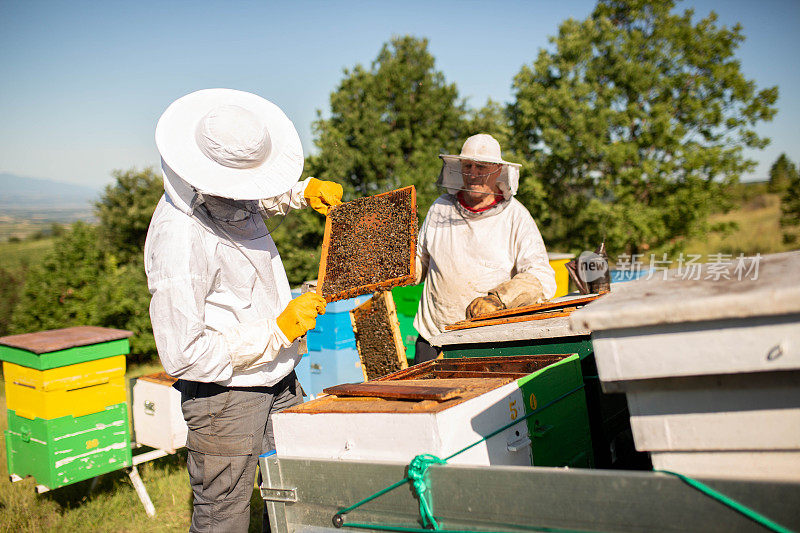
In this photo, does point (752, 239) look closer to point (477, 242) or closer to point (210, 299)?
point (477, 242)

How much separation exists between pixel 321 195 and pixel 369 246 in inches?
16.7

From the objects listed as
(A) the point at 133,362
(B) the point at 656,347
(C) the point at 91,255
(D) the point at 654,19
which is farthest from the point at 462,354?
(D) the point at 654,19

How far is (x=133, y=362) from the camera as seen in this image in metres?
12.1

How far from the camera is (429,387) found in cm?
208

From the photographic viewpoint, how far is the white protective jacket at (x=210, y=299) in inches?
93.0

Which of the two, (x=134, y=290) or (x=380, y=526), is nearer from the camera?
(x=380, y=526)

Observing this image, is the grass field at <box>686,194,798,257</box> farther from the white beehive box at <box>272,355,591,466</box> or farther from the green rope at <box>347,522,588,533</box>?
the green rope at <box>347,522,588,533</box>

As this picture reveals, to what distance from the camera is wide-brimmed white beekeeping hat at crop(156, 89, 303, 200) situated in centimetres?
252

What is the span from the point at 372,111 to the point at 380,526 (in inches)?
494

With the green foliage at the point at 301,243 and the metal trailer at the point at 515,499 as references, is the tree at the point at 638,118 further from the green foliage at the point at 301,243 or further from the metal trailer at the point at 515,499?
the metal trailer at the point at 515,499

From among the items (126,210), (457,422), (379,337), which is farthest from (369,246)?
(126,210)

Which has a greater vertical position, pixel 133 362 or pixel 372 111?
pixel 372 111

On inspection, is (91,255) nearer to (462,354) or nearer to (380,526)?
(462,354)

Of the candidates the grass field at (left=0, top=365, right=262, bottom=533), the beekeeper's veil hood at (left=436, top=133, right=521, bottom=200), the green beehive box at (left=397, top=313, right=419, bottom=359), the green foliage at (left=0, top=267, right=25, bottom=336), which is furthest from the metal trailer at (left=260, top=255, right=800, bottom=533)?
the green foliage at (left=0, top=267, right=25, bottom=336)
